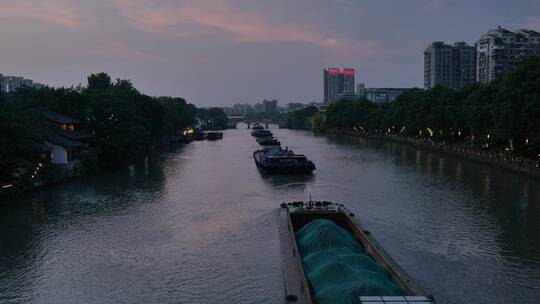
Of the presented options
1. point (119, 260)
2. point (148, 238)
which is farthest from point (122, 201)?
point (119, 260)

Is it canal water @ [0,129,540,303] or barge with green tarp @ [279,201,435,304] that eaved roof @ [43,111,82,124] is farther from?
barge with green tarp @ [279,201,435,304]

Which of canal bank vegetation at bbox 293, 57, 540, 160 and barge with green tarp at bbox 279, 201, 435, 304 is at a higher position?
canal bank vegetation at bbox 293, 57, 540, 160

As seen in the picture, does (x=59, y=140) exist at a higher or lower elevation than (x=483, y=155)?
higher

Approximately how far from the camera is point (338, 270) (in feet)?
66.2

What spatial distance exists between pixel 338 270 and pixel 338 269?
Result: 55 millimetres

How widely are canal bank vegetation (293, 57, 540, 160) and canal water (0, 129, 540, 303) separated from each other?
21.1 feet

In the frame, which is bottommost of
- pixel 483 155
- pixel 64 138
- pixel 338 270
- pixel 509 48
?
pixel 338 270

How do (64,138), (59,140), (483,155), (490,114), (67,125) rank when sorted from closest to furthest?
(59,140) → (64,138) → (67,125) → (490,114) → (483,155)

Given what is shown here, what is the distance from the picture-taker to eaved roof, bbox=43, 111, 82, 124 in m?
64.5

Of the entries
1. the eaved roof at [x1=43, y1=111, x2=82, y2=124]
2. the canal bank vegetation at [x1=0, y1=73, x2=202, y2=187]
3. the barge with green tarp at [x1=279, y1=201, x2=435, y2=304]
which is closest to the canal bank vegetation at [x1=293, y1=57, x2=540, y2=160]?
the barge with green tarp at [x1=279, y1=201, x2=435, y2=304]

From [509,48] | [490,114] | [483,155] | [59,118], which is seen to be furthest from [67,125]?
[509,48]

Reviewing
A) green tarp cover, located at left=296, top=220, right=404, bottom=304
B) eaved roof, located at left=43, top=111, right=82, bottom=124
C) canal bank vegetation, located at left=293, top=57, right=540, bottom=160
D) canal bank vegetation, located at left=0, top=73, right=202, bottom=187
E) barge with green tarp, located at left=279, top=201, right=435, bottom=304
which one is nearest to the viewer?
barge with green tarp, located at left=279, top=201, right=435, bottom=304

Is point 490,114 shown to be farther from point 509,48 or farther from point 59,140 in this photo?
point 509,48

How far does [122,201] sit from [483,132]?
57.0 meters
